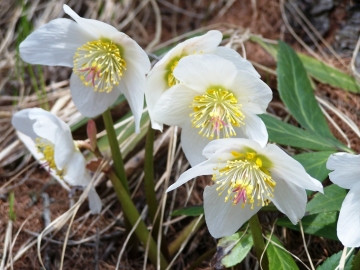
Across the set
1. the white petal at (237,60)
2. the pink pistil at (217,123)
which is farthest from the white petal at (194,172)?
the white petal at (237,60)

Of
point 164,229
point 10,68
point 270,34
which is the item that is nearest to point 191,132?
point 164,229

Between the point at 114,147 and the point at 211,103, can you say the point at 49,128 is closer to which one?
the point at 114,147

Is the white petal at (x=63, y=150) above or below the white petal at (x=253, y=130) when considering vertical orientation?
below

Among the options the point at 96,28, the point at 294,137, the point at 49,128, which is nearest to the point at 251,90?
the point at 294,137

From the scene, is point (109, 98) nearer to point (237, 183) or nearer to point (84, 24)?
point (84, 24)

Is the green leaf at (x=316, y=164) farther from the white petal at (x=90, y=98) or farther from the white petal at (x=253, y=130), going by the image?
the white petal at (x=90, y=98)
